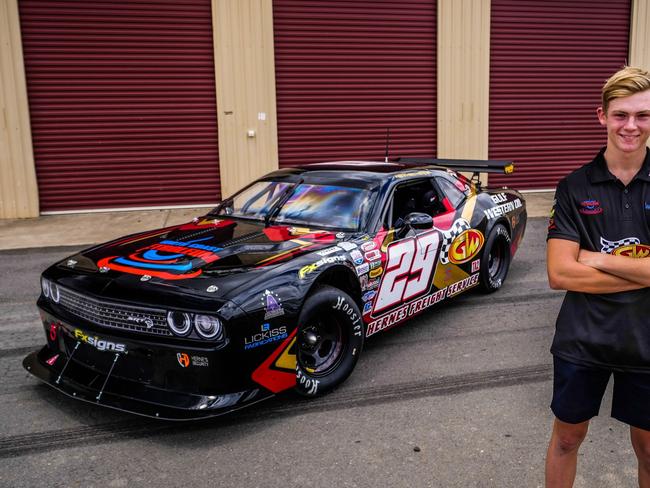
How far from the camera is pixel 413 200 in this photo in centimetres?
532

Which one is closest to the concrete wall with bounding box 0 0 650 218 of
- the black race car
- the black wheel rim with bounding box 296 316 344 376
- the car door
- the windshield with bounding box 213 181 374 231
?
the black race car

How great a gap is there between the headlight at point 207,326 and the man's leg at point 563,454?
1.72m

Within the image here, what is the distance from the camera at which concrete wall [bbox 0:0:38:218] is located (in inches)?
426

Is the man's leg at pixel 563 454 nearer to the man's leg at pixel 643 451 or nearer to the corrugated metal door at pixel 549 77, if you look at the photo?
the man's leg at pixel 643 451

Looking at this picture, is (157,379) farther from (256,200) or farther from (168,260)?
(256,200)

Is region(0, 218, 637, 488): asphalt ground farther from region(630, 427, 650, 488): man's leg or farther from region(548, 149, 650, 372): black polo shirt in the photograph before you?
region(548, 149, 650, 372): black polo shirt

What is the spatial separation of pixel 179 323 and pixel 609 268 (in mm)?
2166

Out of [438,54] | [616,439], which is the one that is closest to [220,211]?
[616,439]

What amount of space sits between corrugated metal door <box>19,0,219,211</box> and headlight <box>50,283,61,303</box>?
8.28 metres

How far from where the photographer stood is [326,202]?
485cm

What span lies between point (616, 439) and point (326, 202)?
8.29 feet

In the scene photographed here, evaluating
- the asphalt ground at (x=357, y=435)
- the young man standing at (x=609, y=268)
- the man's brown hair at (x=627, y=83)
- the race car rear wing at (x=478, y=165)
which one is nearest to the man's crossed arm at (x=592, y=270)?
the young man standing at (x=609, y=268)

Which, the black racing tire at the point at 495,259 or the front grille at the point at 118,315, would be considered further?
the black racing tire at the point at 495,259

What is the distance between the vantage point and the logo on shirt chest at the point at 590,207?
7.16 ft
